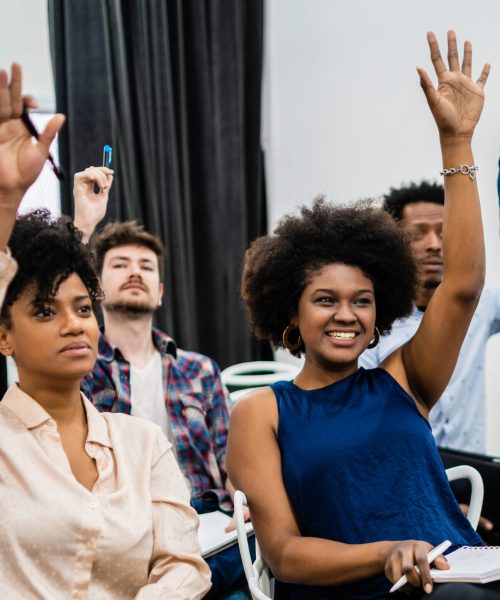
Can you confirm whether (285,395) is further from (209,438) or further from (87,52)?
(87,52)

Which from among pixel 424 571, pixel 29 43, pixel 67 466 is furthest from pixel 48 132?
pixel 29 43

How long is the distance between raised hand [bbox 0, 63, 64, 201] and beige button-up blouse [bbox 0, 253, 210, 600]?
110mm

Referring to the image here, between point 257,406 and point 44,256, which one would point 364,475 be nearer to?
point 257,406

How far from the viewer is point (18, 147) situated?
104cm

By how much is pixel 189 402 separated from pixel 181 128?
5.18 feet

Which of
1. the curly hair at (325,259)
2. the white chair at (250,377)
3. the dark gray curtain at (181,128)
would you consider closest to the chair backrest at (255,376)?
the white chair at (250,377)

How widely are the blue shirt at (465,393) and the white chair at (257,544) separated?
42 centimetres

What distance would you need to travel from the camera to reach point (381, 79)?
11.1 feet

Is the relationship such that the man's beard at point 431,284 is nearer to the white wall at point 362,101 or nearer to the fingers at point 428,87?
the white wall at point 362,101

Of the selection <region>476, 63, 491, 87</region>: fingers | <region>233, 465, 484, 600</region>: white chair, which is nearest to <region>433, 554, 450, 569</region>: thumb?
<region>233, 465, 484, 600</region>: white chair

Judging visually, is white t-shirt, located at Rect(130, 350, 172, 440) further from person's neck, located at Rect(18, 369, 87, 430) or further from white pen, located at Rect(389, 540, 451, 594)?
white pen, located at Rect(389, 540, 451, 594)

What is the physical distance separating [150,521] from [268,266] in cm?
58

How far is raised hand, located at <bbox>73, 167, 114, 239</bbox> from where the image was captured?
1.49 m

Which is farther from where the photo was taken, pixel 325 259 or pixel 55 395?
A: pixel 325 259
